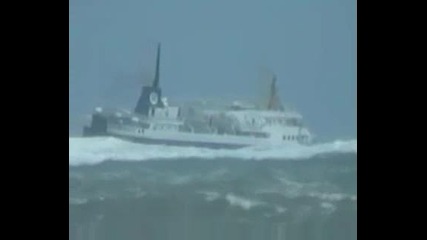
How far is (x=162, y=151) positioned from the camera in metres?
5.15

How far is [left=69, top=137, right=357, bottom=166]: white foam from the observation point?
5129 mm

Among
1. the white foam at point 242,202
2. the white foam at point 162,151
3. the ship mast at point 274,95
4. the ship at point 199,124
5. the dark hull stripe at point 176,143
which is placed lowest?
the white foam at point 242,202

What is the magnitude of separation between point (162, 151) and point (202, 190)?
0.48ft

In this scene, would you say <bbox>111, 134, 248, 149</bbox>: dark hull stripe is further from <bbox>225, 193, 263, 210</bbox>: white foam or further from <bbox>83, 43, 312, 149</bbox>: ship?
Result: <bbox>225, 193, 263, 210</bbox>: white foam

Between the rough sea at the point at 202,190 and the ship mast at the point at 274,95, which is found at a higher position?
the ship mast at the point at 274,95

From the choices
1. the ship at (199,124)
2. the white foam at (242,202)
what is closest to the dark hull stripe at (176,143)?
the ship at (199,124)

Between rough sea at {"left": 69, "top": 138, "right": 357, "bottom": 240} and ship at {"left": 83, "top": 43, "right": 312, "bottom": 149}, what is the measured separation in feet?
0.08

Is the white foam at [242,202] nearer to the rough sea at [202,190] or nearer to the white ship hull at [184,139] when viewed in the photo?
the rough sea at [202,190]

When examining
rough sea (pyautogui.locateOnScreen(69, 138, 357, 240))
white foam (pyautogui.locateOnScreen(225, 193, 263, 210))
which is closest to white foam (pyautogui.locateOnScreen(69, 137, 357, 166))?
rough sea (pyautogui.locateOnScreen(69, 138, 357, 240))

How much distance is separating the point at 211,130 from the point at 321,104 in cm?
30

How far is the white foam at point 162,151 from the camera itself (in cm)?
513
